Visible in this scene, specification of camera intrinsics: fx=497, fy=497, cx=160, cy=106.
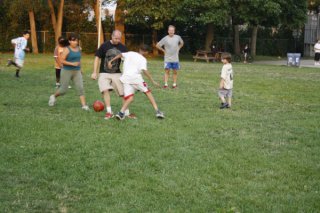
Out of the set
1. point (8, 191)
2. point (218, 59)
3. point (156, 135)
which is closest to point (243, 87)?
point (156, 135)

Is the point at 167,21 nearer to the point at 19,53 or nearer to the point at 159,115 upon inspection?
the point at 19,53

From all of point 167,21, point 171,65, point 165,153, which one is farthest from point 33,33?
point 165,153

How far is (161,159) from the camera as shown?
678 centimetres

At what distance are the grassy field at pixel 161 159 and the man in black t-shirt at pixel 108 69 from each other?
473mm

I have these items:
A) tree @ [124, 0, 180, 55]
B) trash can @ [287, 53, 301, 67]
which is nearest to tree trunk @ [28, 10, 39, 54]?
tree @ [124, 0, 180, 55]

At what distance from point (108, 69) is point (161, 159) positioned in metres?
3.87

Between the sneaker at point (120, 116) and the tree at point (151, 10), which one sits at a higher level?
the tree at point (151, 10)

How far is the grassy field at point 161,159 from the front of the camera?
17.1 ft

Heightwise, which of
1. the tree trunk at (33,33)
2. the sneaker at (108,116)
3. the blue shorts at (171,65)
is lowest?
the sneaker at (108,116)

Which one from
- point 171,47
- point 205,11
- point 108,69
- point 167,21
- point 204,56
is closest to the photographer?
point 108,69

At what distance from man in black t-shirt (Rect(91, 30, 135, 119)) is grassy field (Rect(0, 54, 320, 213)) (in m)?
0.47

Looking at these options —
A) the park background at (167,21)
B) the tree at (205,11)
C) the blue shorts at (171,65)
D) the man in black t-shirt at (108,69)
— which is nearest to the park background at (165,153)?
the man in black t-shirt at (108,69)

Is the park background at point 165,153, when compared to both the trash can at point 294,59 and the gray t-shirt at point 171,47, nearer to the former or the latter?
the gray t-shirt at point 171,47

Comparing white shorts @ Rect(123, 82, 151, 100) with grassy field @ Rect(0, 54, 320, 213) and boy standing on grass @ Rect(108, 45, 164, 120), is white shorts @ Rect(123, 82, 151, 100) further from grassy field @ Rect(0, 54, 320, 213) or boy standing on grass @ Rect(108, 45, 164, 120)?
grassy field @ Rect(0, 54, 320, 213)
